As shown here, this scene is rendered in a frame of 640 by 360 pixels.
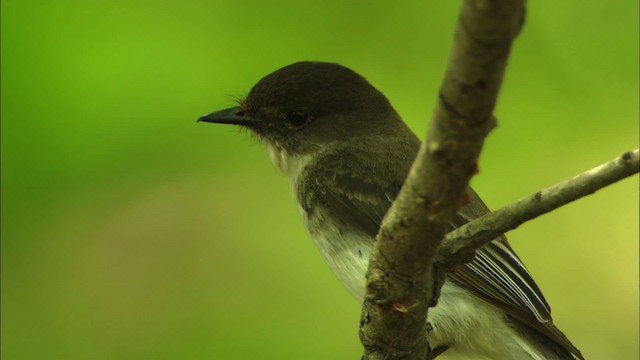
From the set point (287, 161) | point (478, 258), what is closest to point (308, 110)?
point (287, 161)

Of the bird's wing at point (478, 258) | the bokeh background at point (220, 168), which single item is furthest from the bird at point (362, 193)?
the bokeh background at point (220, 168)

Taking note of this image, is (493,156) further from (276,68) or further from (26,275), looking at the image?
(26,275)

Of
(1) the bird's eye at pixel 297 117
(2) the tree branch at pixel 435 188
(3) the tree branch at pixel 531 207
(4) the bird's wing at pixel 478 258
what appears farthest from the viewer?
(1) the bird's eye at pixel 297 117

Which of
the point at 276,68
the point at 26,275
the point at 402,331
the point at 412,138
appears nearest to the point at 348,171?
the point at 412,138

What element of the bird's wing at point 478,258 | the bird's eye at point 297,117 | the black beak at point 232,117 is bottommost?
the bird's wing at point 478,258

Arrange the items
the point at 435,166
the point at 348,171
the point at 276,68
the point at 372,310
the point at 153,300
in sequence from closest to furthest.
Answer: the point at 435,166
the point at 372,310
the point at 348,171
the point at 276,68
the point at 153,300

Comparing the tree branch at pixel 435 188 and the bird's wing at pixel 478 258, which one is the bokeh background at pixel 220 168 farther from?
the tree branch at pixel 435 188
